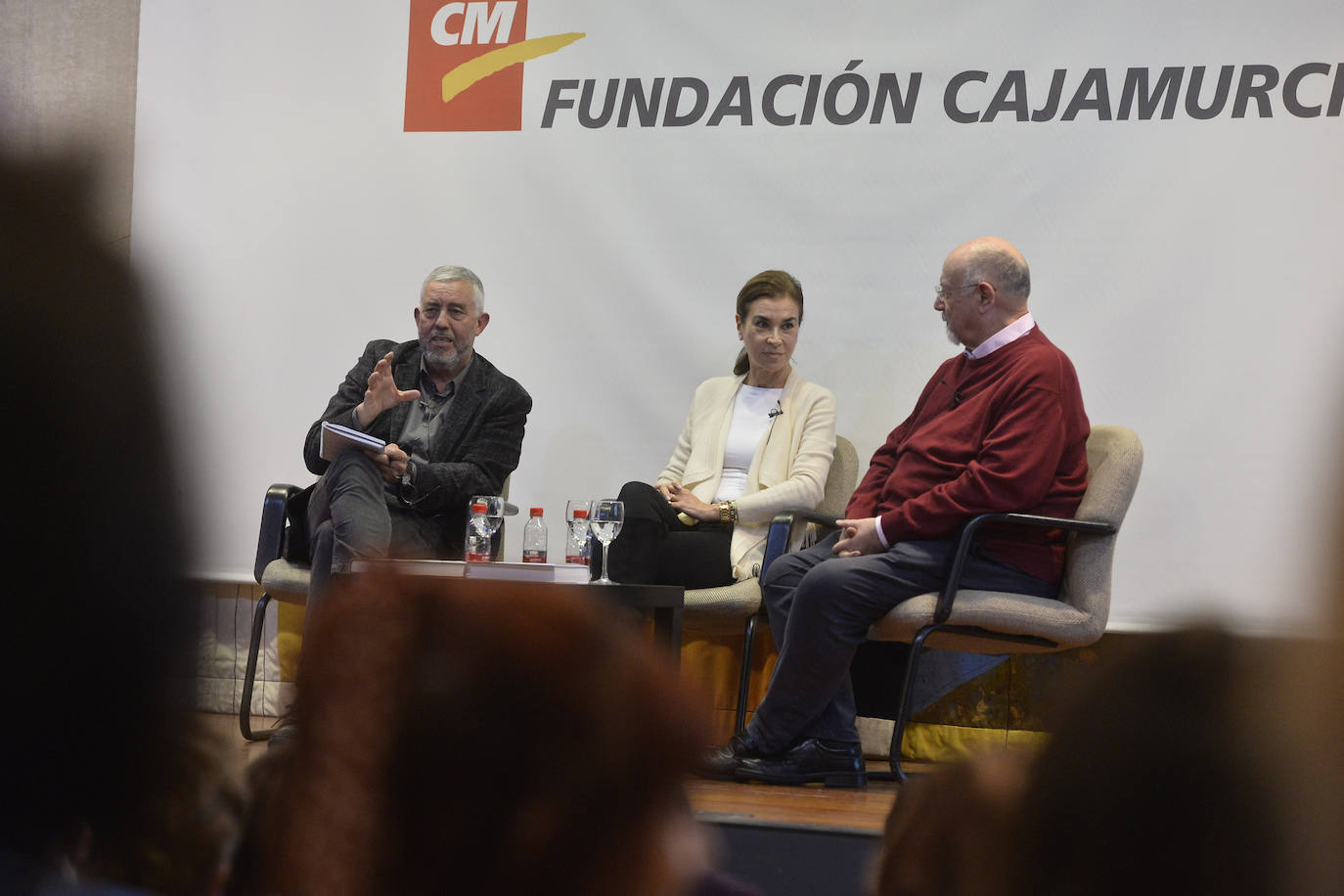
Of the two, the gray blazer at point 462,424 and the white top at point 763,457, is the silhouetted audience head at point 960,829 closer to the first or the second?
the white top at point 763,457

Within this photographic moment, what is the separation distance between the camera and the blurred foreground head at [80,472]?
407 mm

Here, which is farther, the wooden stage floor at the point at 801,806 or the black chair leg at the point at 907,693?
the black chair leg at the point at 907,693

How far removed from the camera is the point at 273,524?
11.7 ft

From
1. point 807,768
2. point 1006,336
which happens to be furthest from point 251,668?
point 1006,336

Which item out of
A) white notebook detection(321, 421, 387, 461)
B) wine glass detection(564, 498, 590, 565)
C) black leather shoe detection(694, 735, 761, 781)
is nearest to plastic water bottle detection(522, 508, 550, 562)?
wine glass detection(564, 498, 590, 565)

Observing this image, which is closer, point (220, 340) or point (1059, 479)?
point (1059, 479)

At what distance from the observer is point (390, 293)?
14.5ft

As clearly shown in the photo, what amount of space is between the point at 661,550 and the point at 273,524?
1.08m

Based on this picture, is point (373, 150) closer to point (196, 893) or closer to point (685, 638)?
point (685, 638)

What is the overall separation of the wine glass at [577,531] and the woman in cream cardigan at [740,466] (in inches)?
3.7

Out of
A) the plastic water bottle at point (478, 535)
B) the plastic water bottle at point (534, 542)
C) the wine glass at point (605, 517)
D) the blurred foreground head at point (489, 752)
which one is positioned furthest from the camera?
the plastic water bottle at point (534, 542)

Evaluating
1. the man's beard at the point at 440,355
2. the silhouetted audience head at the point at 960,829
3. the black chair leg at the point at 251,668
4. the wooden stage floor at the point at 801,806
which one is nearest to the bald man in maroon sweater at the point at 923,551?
the wooden stage floor at the point at 801,806

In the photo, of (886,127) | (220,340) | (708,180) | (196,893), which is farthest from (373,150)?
(196,893)

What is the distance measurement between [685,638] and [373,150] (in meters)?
2.02
